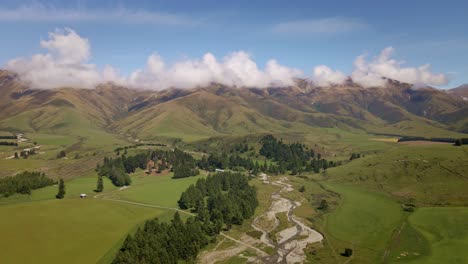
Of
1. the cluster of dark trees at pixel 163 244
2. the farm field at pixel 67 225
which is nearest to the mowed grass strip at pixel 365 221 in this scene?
the cluster of dark trees at pixel 163 244

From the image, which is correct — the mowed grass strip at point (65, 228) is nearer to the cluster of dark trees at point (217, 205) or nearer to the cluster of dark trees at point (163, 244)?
the cluster of dark trees at point (163, 244)

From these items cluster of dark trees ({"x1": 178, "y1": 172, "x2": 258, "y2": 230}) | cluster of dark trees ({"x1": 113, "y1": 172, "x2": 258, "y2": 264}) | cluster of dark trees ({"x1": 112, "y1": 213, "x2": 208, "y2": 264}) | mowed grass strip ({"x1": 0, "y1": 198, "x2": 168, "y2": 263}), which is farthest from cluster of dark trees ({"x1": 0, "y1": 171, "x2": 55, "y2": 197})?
cluster of dark trees ({"x1": 112, "y1": 213, "x2": 208, "y2": 264})

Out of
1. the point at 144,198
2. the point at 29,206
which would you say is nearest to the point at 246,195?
the point at 144,198

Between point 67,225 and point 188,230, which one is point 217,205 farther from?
point 67,225

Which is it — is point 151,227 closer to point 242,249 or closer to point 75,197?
point 242,249

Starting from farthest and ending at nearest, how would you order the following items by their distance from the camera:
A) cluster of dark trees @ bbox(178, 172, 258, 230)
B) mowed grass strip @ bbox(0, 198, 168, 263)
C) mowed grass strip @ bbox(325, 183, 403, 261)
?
cluster of dark trees @ bbox(178, 172, 258, 230) < mowed grass strip @ bbox(325, 183, 403, 261) < mowed grass strip @ bbox(0, 198, 168, 263)

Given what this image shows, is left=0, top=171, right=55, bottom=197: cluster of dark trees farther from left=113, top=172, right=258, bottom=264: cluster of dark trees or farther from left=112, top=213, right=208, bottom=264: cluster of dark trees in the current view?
left=112, top=213, right=208, bottom=264: cluster of dark trees
